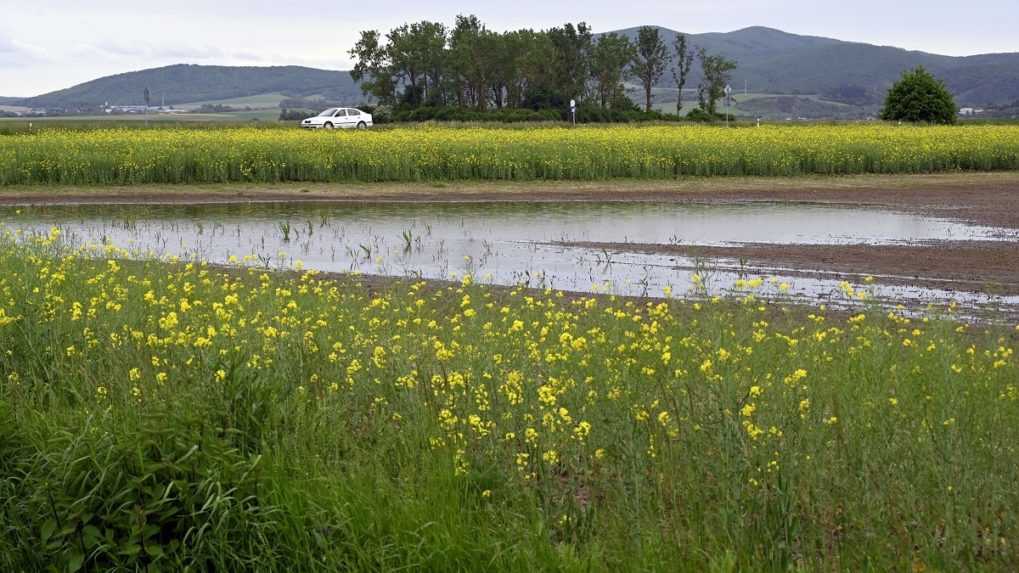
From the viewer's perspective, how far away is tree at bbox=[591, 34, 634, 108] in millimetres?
88875

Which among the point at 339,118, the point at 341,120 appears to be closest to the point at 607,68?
the point at 339,118

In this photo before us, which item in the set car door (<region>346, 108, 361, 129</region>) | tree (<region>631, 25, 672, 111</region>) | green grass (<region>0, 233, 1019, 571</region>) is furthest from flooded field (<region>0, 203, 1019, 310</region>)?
tree (<region>631, 25, 672, 111</region>)

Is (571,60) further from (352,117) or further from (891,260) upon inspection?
(891,260)

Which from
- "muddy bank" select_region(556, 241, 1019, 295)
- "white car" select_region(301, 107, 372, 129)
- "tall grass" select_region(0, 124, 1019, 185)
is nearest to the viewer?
"muddy bank" select_region(556, 241, 1019, 295)

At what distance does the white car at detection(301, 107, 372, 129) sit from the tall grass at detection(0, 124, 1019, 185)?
2117 cm

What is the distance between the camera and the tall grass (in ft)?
105

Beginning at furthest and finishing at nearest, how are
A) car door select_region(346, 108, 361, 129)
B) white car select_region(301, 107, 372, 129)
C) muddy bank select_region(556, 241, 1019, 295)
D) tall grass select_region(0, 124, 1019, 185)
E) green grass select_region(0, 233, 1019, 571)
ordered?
car door select_region(346, 108, 361, 129) < white car select_region(301, 107, 372, 129) < tall grass select_region(0, 124, 1019, 185) < muddy bank select_region(556, 241, 1019, 295) < green grass select_region(0, 233, 1019, 571)

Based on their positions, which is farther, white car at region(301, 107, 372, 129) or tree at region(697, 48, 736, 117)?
tree at region(697, 48, 736, 117)

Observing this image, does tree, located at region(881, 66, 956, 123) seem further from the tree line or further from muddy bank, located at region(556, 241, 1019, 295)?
muddy bank, located at region(556, 241, 1019, 295)

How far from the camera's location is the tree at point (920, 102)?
65.9 m

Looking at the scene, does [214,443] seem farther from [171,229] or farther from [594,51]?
[594,51]

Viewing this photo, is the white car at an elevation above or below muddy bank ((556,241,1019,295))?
above

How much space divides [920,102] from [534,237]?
50278mm

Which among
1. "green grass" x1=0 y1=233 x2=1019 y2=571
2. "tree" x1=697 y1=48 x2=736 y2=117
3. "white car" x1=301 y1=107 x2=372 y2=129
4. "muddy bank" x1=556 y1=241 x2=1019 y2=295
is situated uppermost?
"tree" x1=697 y1=48 x2=736 y2=117
